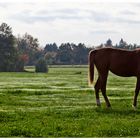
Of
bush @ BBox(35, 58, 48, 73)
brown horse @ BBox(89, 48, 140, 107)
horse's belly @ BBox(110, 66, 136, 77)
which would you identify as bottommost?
bush @ BBox(35, 58, 48, 73)

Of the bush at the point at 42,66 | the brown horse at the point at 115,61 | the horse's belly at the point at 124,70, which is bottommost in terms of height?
the bush at the point at 42,66

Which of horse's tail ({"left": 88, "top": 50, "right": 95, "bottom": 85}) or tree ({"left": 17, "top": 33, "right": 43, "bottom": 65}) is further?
tree ({"left": 17, "top": 33, "right": 43, "bottom": 65})

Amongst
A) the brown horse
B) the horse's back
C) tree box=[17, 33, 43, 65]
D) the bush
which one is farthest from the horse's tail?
tree box=[17, 33, 43, 65]

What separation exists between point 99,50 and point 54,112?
12.9 ft

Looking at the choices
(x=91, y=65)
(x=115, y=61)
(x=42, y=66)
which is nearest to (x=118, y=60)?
(x=115, y=61)

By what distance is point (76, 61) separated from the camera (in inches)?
7584

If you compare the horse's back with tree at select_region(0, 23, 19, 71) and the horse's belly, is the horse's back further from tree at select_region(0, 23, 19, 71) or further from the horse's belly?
tree at select_region(0, 23, 19, 71)

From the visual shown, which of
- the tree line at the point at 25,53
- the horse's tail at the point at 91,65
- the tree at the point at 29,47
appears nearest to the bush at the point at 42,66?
the tree line at the point at 25,53

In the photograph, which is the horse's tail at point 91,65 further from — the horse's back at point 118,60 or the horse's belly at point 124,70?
the horse's belly at point 124,70

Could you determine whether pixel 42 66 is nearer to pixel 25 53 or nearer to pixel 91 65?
pixel 25 53

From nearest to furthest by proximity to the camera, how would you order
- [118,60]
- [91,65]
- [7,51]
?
[118,60], [91,65], [7,51]

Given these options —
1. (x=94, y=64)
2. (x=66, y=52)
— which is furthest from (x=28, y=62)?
(x=94, y=64)

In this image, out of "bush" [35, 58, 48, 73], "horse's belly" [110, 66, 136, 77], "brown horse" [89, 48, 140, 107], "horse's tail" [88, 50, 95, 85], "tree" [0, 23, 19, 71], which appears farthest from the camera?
"tree" [0, 23, 19, 71]

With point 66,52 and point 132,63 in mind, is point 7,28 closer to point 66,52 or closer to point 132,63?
point 66,52
